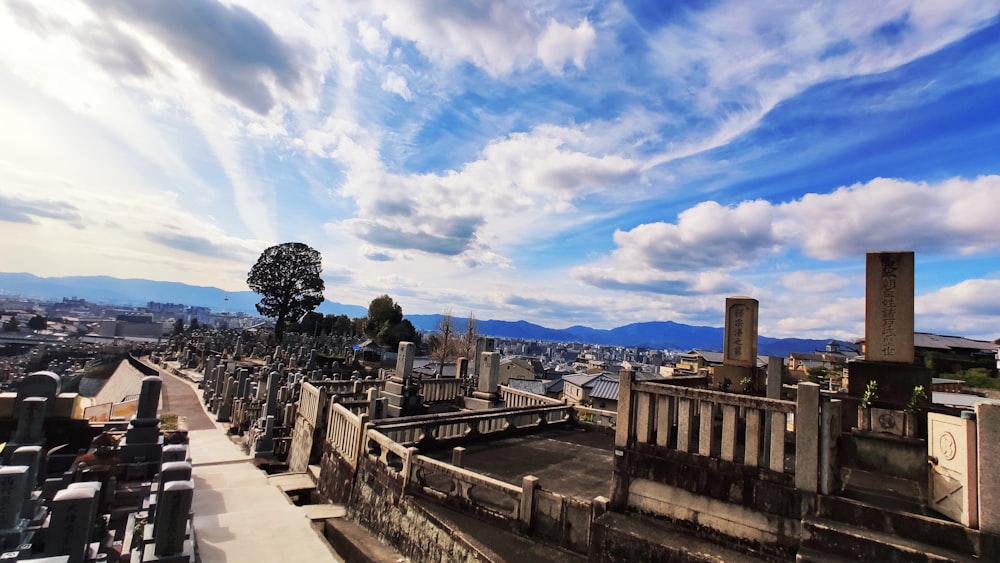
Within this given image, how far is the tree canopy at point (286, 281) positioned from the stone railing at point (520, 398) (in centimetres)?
6122

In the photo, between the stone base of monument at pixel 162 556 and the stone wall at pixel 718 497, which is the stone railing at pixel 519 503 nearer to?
the stone wall at pixel 718 497

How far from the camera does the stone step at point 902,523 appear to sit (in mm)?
4816

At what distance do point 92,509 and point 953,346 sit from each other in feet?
240

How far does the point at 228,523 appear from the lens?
1101 cm

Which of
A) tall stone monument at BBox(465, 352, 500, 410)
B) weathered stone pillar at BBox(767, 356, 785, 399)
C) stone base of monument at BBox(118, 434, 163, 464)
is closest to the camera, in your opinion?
weathered stone pillar at BBox(767, 356, 785, 399)

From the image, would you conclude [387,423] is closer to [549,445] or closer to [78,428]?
[549,445]

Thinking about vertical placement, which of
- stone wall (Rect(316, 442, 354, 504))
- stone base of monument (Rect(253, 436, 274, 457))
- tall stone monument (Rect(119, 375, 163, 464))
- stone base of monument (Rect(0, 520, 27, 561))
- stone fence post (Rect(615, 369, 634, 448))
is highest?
stone fence post (Rect(615, 369, 634, 448))

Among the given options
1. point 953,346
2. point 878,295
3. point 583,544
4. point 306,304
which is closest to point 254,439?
point 583,544

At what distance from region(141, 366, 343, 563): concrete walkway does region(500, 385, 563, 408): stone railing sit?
29.2ft

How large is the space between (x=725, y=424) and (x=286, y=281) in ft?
250

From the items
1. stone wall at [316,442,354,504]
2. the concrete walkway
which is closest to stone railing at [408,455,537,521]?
the concrete walkway

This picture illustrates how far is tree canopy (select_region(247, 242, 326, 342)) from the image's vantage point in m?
71.5

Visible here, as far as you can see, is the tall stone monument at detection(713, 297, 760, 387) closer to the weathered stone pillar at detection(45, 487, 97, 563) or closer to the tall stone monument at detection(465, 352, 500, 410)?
the tall stone monument at detection(465, 352, 500, 410)

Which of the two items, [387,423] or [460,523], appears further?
[387,423]
